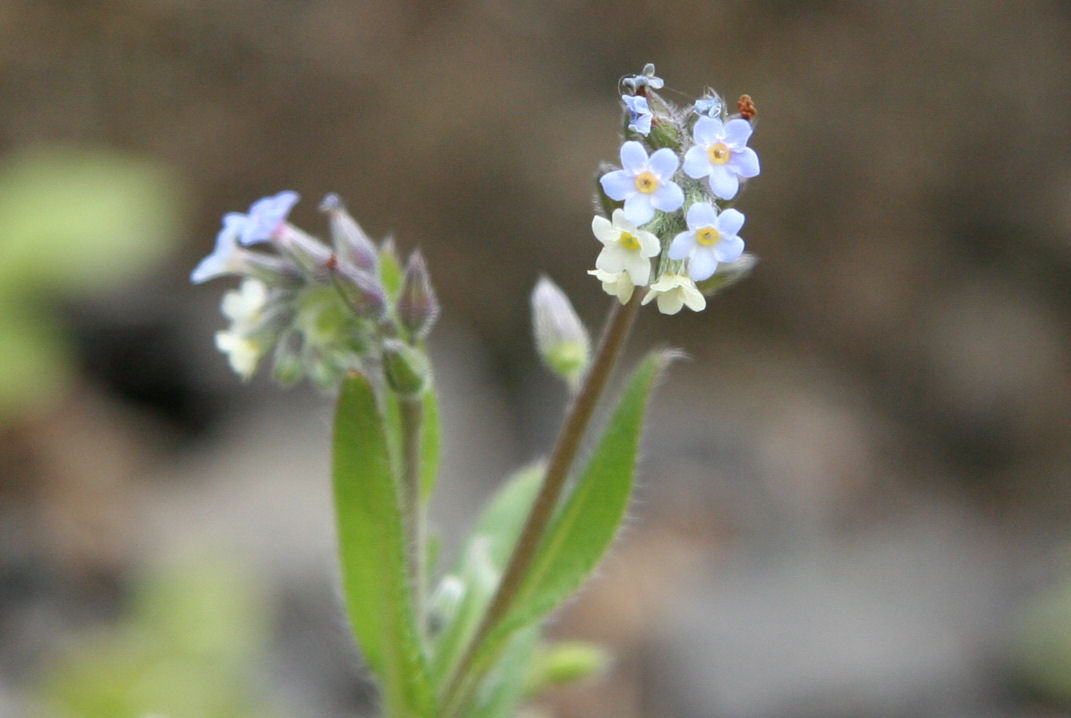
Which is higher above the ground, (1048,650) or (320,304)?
(1048,650)

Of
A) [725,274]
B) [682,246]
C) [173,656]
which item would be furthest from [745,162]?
[173,656]

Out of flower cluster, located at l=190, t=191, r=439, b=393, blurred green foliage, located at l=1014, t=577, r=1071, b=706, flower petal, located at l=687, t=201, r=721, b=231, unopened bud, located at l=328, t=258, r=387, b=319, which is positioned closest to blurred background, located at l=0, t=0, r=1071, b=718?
blurred green foliage, located at l=1014, t=577, r=1071, b=706

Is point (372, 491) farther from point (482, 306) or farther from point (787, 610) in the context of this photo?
point (482, 306)

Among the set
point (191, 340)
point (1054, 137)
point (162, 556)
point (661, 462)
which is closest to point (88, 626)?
point (162, 556)

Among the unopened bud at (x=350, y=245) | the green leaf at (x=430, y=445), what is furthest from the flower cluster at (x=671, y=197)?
the green leaf at (x=430, y=445)

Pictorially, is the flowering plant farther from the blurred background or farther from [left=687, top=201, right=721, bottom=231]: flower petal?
the blurred background

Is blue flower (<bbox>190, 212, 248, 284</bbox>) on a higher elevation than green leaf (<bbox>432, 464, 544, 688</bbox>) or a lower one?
higher

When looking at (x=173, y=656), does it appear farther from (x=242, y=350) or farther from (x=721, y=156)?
(x=721, y=156)
